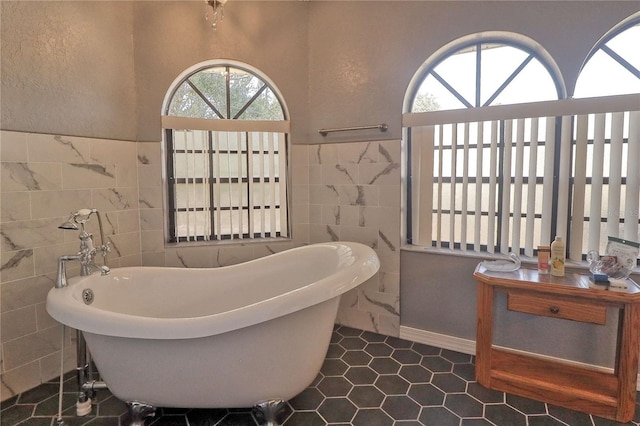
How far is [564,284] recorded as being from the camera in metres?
1.80

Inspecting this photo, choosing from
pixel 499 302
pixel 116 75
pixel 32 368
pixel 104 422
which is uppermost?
pixel 116 75

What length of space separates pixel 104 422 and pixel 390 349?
169 cm

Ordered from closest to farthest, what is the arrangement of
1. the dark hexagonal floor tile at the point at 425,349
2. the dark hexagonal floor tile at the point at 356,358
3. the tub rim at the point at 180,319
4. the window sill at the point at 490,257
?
the tub rim at the point at 180,319, the window sill at the point at 490,257, the dark hexagonal floor tile at the point at 356,358, the dark hexagonal floor tile at the point at 425,349

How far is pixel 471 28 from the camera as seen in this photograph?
88.7 inches

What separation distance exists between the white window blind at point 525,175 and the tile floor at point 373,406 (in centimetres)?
86

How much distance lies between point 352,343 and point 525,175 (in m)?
1.61

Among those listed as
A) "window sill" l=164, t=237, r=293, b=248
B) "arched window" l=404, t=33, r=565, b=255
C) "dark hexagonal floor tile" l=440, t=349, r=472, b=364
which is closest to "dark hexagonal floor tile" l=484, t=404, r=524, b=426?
"dark hexagonal floor tile" l=440, t=349, r=472, b=364

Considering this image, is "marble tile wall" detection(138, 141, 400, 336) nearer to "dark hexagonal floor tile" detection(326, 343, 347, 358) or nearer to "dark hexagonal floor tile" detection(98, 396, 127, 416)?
"dark hexagonal floor tile" detection(326, 343, 347, 358)

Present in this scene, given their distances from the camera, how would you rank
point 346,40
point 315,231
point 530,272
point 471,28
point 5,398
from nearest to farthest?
1. point 5,398
2. point 530,272
3. point 471,28
4. point 346,40
5. point 315,231

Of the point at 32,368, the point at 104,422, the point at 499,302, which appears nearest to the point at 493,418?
the point at 499,302

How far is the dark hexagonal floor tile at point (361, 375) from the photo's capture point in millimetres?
2041

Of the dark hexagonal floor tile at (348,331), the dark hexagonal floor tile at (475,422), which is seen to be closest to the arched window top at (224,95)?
the dark hexagonal floor tile at (348,331)

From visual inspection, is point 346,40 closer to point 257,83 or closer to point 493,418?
point 257,83

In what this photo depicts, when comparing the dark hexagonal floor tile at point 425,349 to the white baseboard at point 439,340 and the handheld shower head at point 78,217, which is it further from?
the handheld shower head at point 78,217
